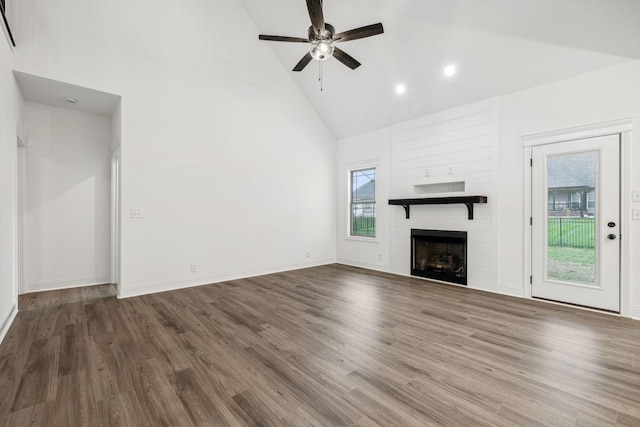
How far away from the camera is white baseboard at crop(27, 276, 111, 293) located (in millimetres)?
4317

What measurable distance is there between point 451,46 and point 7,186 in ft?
18.6

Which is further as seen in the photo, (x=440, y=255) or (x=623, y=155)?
(x=440, y=255)

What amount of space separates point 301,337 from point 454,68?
4240mm

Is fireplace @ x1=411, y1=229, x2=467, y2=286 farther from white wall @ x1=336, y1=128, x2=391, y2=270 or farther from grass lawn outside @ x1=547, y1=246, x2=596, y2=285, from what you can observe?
grass lawn outside @ x1=547, y1=246, x2=596, y2=285

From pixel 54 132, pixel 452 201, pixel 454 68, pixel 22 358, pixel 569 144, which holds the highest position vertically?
pixel 454 68

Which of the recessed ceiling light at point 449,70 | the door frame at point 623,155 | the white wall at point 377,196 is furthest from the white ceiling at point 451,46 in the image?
the door frame at point 623,155

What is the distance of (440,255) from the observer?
5039 millimetres

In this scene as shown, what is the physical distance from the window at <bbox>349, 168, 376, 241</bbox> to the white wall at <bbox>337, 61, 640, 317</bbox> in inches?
13.9

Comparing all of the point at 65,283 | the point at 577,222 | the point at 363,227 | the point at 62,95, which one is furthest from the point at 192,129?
the point at 577,222

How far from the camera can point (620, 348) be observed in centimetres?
252

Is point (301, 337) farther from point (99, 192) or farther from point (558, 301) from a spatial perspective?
point (99, 192)

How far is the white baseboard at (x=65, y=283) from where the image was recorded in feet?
14.2

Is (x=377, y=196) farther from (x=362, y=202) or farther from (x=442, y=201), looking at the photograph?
(x=442, y=201)

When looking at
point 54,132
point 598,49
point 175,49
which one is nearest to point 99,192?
point 54,132
